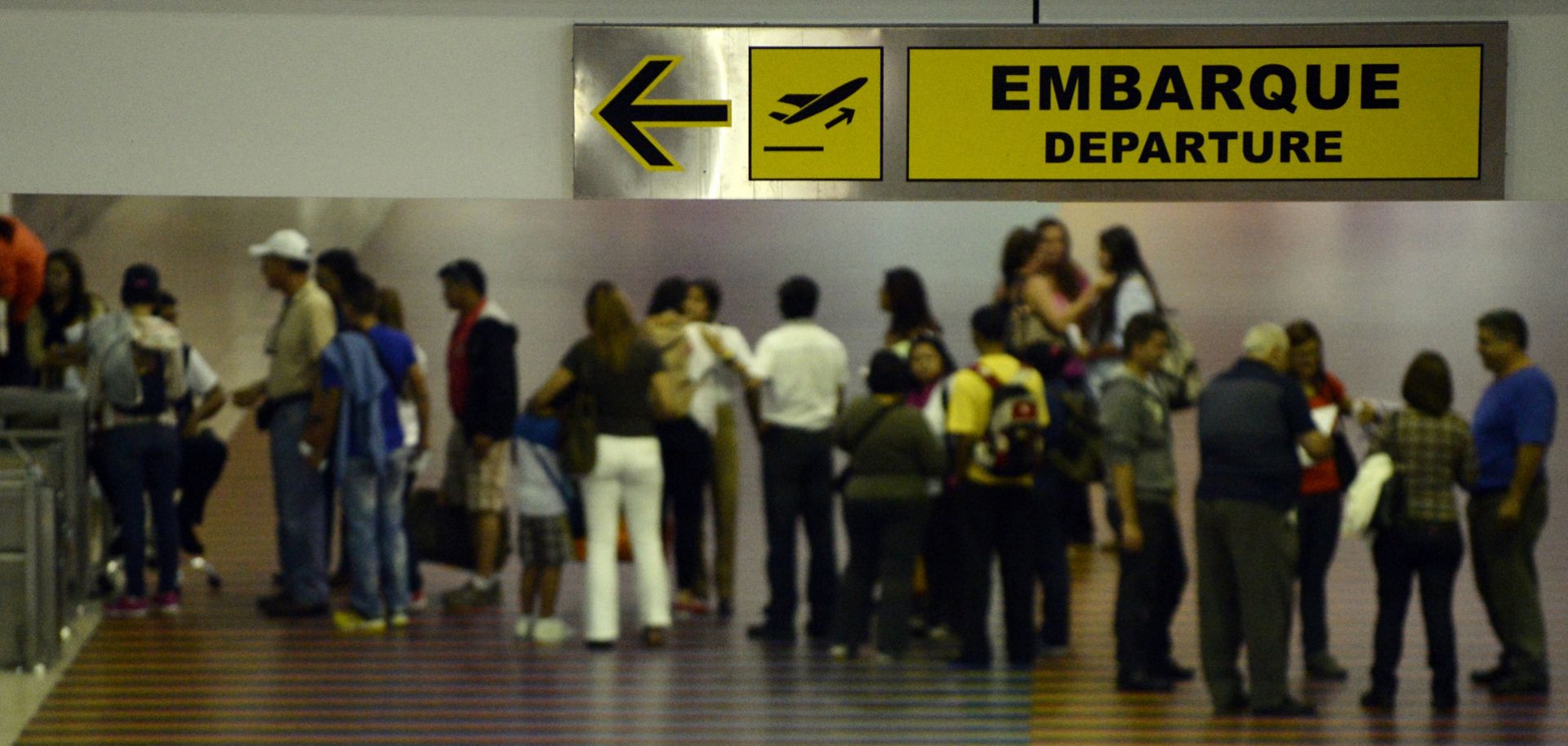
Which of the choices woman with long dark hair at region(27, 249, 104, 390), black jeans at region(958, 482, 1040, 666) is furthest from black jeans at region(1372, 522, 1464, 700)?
woman with long dark hair at region(27, 249, 104, 390)

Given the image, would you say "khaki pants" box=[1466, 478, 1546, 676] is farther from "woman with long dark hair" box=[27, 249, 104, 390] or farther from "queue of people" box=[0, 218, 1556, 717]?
"woman with long dark hair" box=[27, 249, 104, 390]

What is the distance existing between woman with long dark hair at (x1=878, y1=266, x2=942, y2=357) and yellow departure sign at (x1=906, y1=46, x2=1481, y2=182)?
0.77 meters

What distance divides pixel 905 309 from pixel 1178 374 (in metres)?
0.76

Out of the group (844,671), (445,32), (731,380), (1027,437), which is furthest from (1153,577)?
(445,32)

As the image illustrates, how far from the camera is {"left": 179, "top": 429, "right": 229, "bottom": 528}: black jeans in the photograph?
509 centimetres

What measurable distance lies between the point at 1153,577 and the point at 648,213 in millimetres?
1765

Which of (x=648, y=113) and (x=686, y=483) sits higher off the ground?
(x=648, y=113)

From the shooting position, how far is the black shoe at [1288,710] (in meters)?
5.00

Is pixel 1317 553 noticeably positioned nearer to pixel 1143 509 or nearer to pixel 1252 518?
pixel 1252 518

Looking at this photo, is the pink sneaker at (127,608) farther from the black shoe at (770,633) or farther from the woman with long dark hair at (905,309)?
the woman with long dark hair at (905,309)

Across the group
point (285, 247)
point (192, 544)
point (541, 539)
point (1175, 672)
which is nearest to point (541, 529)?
point (541, 539)

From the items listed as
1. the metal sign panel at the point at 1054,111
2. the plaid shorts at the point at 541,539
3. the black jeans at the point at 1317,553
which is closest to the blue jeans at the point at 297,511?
the plaid shorts at the point at 541,539

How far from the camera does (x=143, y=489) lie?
5176 mm

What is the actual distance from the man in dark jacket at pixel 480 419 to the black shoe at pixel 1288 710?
2.15 m
